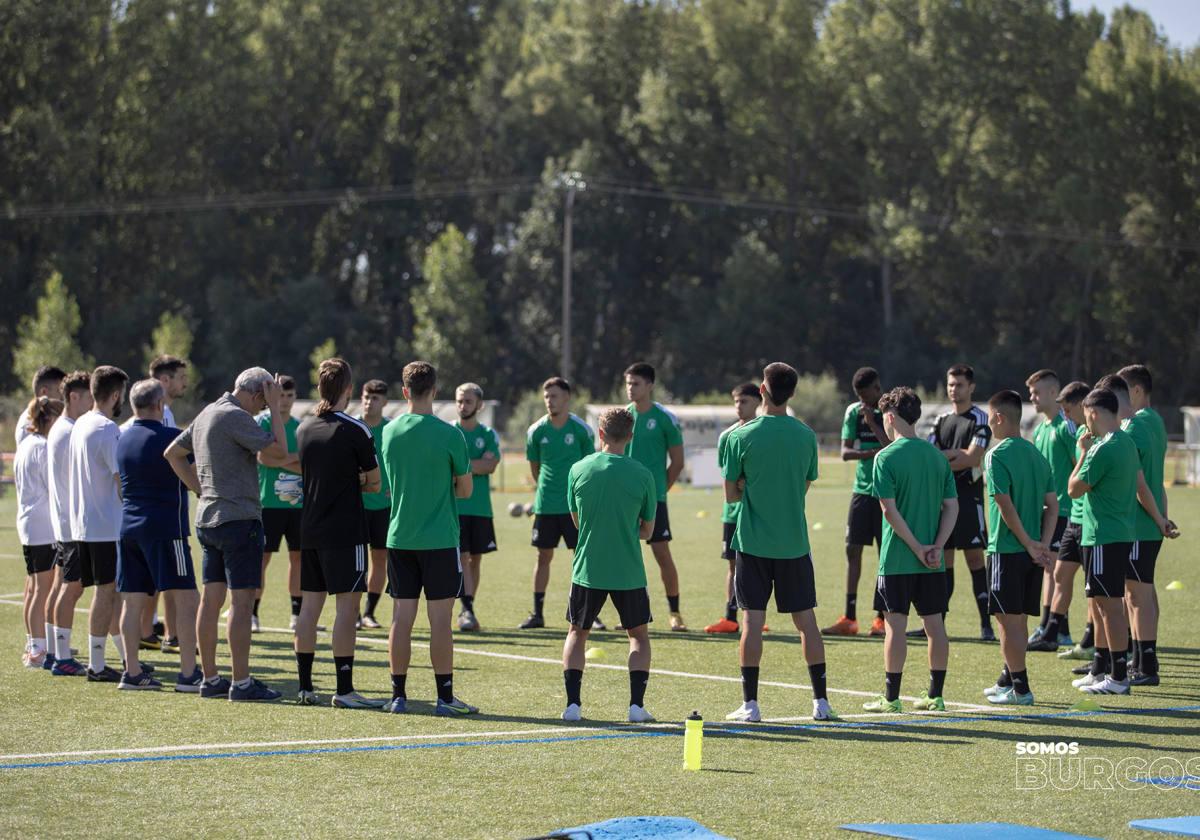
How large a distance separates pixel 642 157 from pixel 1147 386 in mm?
61637

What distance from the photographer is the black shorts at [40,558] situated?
38.7 ft

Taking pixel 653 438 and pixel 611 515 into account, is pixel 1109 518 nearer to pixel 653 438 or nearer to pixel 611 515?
pixel 611 515

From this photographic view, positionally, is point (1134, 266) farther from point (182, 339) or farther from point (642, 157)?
point (182, 339)

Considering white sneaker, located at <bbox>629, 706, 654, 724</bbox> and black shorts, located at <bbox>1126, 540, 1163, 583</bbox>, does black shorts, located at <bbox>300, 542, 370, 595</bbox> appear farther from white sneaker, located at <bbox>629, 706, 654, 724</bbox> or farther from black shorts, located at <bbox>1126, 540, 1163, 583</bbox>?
black shorts, located at <bbox>1126, 540, 1163, 583</bbox>

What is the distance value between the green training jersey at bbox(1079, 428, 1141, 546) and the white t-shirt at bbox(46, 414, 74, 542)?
23.7 feet

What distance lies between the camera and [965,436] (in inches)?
509

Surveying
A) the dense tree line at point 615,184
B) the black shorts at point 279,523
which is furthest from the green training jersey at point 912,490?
the dense tree line at point 615,184

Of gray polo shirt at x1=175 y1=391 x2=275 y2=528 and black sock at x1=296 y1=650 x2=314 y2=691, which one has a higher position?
gray polo shirt at x1=175 y1=391 x2=275 y2=528

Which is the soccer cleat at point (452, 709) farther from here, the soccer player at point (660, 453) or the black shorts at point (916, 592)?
the soccer player at point (660, 453)

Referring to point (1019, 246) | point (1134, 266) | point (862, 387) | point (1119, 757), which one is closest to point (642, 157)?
point (1019, 246)

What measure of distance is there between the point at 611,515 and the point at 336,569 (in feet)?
6.04

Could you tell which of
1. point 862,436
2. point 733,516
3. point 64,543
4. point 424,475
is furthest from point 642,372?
point 64,543

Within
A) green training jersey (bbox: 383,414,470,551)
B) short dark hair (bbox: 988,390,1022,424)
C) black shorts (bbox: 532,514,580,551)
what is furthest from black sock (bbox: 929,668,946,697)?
black shorts (bbox: 532,514,580,551)

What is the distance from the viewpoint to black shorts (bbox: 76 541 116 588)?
35.6ft
